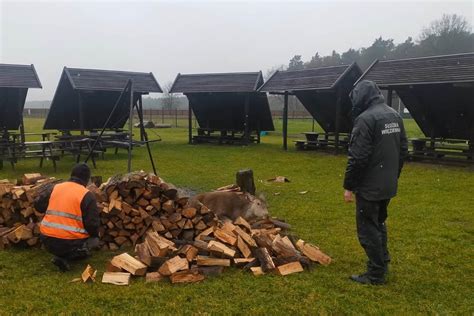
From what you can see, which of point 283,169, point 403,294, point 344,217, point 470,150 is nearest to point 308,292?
point 403,294

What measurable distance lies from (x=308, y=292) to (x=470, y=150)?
39.0 feet

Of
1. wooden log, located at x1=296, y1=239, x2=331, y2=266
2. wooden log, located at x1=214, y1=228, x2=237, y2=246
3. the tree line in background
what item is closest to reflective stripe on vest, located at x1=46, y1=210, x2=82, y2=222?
wooden log, located at x1=214, y1=228, x2=237, y2=246

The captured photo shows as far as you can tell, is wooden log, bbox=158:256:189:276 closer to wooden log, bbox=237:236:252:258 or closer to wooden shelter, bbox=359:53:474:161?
wooden log, bbox=237:236:252:258

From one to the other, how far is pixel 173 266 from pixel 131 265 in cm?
49

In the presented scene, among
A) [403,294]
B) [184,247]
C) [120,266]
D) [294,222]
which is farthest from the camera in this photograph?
[294,222]

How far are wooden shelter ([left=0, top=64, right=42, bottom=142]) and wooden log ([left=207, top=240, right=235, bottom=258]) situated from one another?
12873mm

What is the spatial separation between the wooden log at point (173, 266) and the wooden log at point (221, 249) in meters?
0.38

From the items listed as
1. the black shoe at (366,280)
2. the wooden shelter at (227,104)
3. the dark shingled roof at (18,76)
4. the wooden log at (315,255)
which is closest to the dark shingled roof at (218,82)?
the wooden shelter at (227,104)

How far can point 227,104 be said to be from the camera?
21.7 metres

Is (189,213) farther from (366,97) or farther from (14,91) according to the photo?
(14,91)

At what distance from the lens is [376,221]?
4.47 meters

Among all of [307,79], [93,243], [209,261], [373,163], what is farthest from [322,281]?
[307,79]

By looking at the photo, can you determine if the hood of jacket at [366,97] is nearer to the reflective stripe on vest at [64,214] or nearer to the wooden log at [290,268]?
the wooden log at [290,268]

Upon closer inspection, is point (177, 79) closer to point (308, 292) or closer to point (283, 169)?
point (283, 169)
